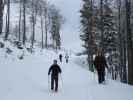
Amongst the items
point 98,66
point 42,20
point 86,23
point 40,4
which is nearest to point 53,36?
point 42,20

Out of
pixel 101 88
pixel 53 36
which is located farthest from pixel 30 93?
pixel 53 36

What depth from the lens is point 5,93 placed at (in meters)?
13.5

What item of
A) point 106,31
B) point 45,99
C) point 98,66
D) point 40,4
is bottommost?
point 45,99

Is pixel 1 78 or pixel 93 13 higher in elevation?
pixel 93 13

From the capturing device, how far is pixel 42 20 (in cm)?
6406

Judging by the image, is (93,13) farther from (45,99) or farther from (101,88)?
(45,99)

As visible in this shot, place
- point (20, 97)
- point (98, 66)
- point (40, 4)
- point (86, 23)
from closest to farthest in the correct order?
point (20, 97), point (98, 66), point (86, 23), point (40, 4)

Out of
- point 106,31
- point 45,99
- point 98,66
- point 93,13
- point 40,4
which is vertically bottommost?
point 45,99

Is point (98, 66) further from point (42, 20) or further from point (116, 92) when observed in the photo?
point (42, 20)

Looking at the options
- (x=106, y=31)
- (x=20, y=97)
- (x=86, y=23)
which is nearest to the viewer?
(x=20, y=97)

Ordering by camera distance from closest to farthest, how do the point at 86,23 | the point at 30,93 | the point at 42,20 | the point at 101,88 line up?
the point at 30,93 → the point at 101,88 → the point at 86,23 → the point at 42,20

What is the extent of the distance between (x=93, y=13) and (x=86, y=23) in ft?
7.62

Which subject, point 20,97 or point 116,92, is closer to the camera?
point 20,97

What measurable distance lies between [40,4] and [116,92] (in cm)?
4501
